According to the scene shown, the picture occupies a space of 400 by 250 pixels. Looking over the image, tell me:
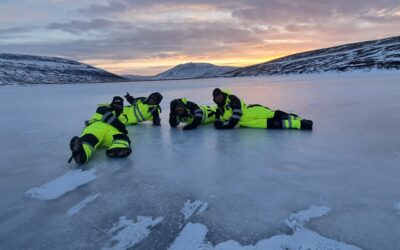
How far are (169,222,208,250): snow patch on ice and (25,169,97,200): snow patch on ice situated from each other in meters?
1.16

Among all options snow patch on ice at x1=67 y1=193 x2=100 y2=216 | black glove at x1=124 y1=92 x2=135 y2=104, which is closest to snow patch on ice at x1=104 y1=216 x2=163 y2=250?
snow patch on ice at x1=67 y1=193 x2=100 y2=216

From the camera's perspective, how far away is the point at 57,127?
5559 mm

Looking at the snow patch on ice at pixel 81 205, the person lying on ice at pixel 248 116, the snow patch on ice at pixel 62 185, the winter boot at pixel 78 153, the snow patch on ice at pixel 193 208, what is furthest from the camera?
the person lying on ice at pixel 248 116

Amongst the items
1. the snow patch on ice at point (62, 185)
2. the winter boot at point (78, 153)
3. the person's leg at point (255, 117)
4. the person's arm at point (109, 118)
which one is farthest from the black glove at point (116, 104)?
the snow patch on ice at point (62, 185)

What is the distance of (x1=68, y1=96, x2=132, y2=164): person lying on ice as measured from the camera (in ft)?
10.8

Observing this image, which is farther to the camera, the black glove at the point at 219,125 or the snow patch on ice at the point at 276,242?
the black glove at the point at 219,125

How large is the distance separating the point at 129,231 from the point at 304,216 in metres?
1.04

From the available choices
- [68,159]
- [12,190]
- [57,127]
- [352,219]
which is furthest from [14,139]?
[352,219]

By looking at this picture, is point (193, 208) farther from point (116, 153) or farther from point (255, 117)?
point (255, 117)

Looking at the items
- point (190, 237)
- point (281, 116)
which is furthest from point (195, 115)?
point (190, 237)

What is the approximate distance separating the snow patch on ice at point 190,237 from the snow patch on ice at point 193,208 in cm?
12

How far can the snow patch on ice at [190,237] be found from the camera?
1.72m

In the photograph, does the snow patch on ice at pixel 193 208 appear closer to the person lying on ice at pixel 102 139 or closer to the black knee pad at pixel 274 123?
the person lying on ice at pixel 102 139

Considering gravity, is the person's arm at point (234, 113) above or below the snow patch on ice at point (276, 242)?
above
